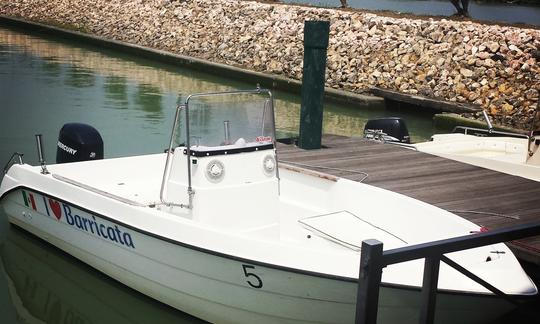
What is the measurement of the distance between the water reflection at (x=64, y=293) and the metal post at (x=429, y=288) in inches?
85.5

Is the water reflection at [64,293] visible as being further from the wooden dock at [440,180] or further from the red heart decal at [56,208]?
the wooden dock at [440,180]

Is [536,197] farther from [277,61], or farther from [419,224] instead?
[277,61]

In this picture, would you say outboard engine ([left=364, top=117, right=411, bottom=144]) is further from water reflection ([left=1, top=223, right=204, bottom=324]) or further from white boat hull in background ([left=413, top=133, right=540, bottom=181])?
water reflection ([left=1, top=223, right=204, bottom=324])

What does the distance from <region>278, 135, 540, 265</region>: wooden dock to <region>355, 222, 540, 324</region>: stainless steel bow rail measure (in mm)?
1921

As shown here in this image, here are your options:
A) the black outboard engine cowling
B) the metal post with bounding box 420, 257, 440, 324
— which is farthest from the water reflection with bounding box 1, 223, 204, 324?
the metal post with bounding box 420, 257, 440, 324

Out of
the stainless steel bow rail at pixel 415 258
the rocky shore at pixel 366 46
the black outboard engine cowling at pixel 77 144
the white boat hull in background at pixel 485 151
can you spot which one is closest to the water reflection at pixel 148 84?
the rocky shore at pixel 366 46

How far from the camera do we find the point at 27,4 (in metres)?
28.1

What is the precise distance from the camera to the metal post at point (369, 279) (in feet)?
8.51

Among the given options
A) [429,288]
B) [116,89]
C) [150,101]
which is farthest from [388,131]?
[116,89]

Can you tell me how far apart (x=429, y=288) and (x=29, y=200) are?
397cm

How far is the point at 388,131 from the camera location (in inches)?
327

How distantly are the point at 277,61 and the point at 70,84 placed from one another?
200 inches

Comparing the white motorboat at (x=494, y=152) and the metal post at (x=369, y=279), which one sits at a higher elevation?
the metal post at (x=369, y=279)

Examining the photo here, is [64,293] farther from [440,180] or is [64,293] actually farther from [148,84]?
[148,84]
